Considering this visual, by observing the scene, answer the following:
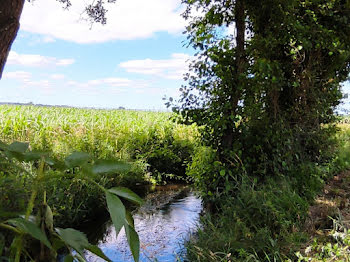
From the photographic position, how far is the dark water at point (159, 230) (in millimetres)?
4215

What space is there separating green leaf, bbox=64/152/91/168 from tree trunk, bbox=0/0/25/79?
138 centimetres

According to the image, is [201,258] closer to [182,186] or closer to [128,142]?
[182,186]

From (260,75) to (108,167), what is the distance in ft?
13.5

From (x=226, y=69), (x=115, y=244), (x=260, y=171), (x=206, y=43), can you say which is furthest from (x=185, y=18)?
(x=115, y=244)

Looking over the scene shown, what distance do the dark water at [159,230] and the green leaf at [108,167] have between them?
8.98 feet

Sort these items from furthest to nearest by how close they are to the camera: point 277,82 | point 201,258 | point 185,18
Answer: point 185,18, point 277,82, point 201,258

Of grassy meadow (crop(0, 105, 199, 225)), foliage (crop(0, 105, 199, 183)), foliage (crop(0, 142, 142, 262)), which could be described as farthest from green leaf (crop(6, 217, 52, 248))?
foliage (crop(0, 105, 199, 183))

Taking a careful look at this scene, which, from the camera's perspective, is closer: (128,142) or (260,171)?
(260,171)

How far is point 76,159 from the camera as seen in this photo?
2.70ft

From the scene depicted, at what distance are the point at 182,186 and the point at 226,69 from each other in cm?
389

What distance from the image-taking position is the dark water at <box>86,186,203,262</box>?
4.21m

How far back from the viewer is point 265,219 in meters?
3.95

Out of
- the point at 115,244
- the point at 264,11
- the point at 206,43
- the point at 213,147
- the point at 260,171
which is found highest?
the point at 264,11

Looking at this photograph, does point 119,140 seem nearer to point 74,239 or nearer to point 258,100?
point 258,100
